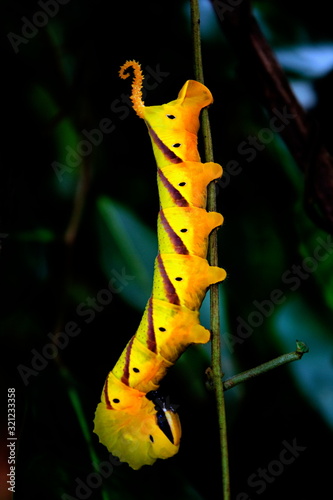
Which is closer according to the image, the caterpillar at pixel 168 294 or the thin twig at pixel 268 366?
the thin twig at pixel 268 366

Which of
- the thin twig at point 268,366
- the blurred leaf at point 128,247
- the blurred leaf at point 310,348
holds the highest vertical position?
the blurred leaf at point 128,247

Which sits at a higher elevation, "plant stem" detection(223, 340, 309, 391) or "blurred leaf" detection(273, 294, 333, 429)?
"plant stem" detection(223, 340, 309, 391)

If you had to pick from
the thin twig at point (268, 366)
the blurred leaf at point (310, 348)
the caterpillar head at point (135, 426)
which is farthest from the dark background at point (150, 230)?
the thin twig at point (268, 366)

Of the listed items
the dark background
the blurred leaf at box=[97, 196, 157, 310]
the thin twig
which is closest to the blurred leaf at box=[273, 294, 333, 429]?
the dark background

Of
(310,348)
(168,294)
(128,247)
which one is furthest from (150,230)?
(310,348)

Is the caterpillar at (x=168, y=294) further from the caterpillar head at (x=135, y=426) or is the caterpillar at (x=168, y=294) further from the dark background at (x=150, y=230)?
the dark background at (x=150, y=230)

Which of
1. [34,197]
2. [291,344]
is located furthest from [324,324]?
[34,197]

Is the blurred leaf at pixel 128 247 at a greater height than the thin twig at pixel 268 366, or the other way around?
the blurred leaf at pixel 128 247

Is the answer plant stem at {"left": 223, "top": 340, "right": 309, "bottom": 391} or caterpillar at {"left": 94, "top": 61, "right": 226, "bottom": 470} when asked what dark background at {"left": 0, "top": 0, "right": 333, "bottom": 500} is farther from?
plant stem at {"left": 223, "top": 340, "right": 309, "bottom": 391}
